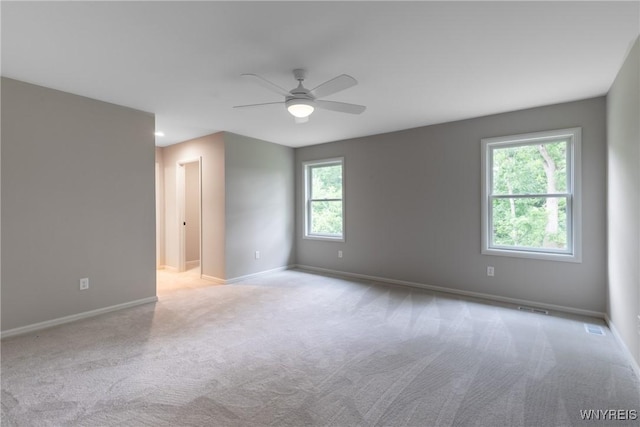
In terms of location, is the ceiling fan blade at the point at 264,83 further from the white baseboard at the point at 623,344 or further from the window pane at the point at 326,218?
the white baseboard at the point at 623,344

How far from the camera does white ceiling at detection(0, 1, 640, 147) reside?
1.87 metres

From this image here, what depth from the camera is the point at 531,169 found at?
3.73 meters

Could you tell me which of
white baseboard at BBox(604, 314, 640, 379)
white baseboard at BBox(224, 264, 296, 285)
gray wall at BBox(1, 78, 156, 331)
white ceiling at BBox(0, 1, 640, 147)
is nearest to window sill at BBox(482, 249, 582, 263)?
white baseboard at BBox(604, 314, 640, 379)

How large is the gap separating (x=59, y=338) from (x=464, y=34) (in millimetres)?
4224

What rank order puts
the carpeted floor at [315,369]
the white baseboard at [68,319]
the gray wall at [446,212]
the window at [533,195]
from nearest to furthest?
the carpeted floor at [315,369]
the white baseboard at [68,319]
the gray wall at [446,212]
the window at [533,195]

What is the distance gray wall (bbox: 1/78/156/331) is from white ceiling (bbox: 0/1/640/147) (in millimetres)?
289

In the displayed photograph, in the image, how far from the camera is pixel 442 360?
7.84ft

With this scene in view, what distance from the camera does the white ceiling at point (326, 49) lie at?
187cm

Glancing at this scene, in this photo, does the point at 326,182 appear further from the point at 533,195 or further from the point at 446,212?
the point at 533,195

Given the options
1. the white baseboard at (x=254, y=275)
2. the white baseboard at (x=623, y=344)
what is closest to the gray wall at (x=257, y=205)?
the white baseboard at (x=254, y=275)

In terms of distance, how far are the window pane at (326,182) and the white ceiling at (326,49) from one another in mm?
2127

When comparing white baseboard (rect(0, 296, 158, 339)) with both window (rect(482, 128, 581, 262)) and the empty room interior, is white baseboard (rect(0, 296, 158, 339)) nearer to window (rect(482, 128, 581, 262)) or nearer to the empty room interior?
the empty room interior

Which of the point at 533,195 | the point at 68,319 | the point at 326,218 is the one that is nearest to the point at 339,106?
the point at 533,195

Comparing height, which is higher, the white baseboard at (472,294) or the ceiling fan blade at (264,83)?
the ceiling fan blade at (264,83)
